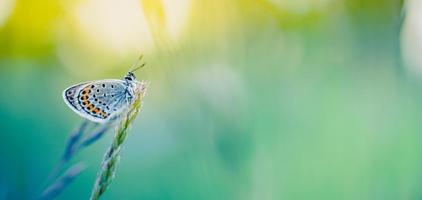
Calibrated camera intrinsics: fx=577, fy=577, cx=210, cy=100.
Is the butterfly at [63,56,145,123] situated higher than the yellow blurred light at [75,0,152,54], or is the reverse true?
the yellow blurred light at [75,0,152,54]

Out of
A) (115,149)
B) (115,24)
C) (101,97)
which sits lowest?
(115,149)

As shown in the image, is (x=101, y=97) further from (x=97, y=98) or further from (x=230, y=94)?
(x=230, y=94)

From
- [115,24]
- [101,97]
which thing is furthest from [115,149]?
[115,24]

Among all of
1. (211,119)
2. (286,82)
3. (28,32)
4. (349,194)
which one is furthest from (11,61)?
(349,194)

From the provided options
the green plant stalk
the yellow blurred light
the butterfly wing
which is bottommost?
the green plant stalk

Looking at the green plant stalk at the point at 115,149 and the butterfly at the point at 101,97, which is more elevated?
the butterfly at the point at 101,97

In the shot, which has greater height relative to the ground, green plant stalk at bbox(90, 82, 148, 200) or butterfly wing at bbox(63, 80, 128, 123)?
butterfly wing at bbox(63, 80, 128, 123)
